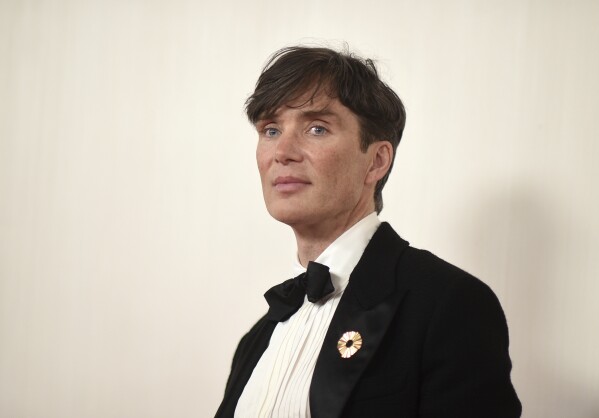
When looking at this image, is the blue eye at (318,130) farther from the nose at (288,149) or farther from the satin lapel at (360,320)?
the satin lapel at (360,320)

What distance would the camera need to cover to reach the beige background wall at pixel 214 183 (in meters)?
1.86

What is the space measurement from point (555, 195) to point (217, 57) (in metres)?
1.28

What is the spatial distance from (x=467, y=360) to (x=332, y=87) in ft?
2.30

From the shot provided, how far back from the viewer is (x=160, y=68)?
102 inches

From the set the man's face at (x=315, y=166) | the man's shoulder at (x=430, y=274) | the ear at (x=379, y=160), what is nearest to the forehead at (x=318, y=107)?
the man's face at (x=315, y=166)

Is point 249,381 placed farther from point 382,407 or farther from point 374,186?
point 374,186

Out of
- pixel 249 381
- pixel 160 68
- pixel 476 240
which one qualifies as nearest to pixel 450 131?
pixel 476 240

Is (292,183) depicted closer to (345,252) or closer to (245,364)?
(345,252)

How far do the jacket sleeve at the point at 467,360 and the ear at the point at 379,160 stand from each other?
0.39m

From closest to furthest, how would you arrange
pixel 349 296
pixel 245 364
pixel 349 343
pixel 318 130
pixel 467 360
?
pixel 467 360
pixel 349 343
pixel 349 296
pixel 318 130
pixel 245 364

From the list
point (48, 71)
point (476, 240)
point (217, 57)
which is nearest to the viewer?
point (476, 240)

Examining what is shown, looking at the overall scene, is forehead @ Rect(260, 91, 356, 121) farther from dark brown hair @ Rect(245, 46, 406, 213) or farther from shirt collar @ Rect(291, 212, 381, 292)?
Result: shirt collar @ Rect(291, 212, 381, 292)

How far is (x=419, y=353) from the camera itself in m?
1.38

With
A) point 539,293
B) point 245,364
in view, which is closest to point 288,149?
point 245,364
